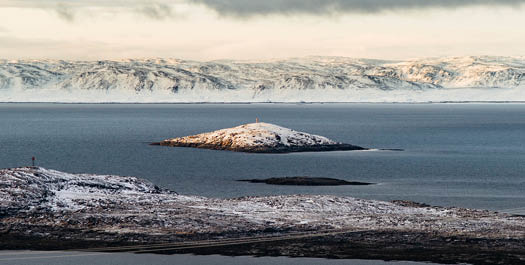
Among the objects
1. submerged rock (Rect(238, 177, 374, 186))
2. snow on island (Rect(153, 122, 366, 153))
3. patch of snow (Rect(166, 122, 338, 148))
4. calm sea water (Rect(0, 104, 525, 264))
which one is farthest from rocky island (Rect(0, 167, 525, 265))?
patch of snow (Rect(166, 122, 338, 148))

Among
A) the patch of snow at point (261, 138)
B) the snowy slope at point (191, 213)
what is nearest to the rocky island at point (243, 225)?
the snowy slope at point (191, 213)

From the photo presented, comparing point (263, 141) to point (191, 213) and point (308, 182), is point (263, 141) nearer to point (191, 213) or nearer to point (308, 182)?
point (308, 182)

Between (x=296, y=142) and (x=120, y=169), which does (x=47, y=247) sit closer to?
(x=120, y=169)

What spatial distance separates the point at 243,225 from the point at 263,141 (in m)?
80.9

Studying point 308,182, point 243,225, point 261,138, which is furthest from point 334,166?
point 243,225

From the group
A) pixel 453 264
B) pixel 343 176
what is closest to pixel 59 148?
pixel 343 176

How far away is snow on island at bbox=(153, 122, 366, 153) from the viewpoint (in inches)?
4648

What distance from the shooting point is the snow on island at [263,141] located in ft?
387

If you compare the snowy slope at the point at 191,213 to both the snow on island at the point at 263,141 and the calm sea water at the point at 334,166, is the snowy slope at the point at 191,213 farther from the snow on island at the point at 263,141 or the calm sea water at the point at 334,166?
the snow on island at the point at 263,141

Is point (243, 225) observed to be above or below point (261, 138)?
above

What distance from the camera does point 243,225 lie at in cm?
3881

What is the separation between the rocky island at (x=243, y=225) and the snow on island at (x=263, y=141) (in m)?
67.2

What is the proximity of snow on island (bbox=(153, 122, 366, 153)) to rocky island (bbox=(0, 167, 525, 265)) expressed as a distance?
67181 millimetres

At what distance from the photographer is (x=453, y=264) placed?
30531 millimetres
